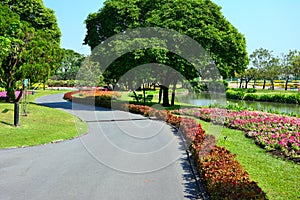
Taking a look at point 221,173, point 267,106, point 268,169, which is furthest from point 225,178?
point 267,106

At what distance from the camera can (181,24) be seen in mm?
22328

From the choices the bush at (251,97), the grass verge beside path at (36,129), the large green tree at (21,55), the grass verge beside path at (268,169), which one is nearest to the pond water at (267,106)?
the bush at (251,97)

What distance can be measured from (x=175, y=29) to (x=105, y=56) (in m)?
5.91

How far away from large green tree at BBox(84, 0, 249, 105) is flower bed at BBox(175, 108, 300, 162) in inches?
185

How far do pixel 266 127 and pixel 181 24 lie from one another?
36.1 ft

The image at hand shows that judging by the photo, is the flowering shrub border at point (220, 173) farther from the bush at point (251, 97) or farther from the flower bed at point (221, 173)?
the bush at point (251, 97)

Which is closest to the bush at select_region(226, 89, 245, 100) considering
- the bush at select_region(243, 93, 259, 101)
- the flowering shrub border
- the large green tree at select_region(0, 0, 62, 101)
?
the bush at select_region(243, 93, 259, 101)

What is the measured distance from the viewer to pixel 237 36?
1008 inches

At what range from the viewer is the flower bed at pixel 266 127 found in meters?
11.1

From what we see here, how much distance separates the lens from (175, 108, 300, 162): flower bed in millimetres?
11105

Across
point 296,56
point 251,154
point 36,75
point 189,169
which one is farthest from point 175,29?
point 296,56

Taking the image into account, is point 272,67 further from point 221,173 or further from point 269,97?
point 221,173

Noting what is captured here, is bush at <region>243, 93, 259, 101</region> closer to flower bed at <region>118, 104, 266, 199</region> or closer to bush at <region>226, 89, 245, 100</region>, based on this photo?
bush at <region>226, 89, 245, 100</region>

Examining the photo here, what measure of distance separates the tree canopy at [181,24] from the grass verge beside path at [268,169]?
10.7 meters
